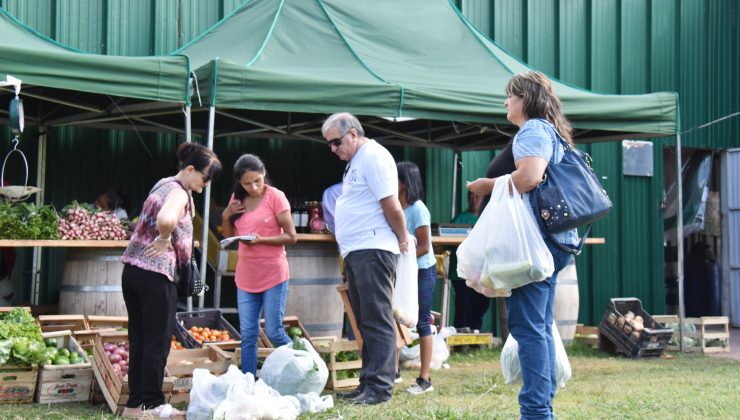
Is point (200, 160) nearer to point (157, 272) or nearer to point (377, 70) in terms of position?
point (157, 272)

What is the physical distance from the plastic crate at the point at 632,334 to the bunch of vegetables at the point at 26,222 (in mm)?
5401

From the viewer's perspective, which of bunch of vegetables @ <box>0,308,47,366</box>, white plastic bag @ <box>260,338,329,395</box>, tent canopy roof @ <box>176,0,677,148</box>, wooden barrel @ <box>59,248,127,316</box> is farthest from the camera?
wooden barrel @ <box>59,248,127,316</box>

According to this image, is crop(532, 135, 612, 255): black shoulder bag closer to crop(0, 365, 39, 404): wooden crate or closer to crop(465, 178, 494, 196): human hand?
crop(465, 178, 494, 196): human hand

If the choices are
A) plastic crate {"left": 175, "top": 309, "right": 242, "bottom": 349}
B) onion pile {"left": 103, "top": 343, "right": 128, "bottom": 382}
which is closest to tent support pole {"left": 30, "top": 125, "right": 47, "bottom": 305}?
plastic crate {"left": 175, "top": 309, "right": 242, "bottom": 349}

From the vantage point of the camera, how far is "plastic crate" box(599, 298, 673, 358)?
8.84m

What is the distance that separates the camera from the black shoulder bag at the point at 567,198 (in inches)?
161

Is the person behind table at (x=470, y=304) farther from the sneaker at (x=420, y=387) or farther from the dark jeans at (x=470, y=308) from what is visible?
the sneaker at (x=420, y=387)

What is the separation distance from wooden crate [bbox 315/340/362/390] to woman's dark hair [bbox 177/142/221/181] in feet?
5.99

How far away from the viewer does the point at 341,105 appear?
718 cm

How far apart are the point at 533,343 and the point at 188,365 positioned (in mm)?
2627

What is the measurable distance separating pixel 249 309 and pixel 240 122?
147 inches

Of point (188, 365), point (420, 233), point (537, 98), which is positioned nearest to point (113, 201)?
point (188, 365)

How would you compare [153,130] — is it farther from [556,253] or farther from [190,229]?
[556,253]

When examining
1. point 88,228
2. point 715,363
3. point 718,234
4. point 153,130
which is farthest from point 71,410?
point 718,234
